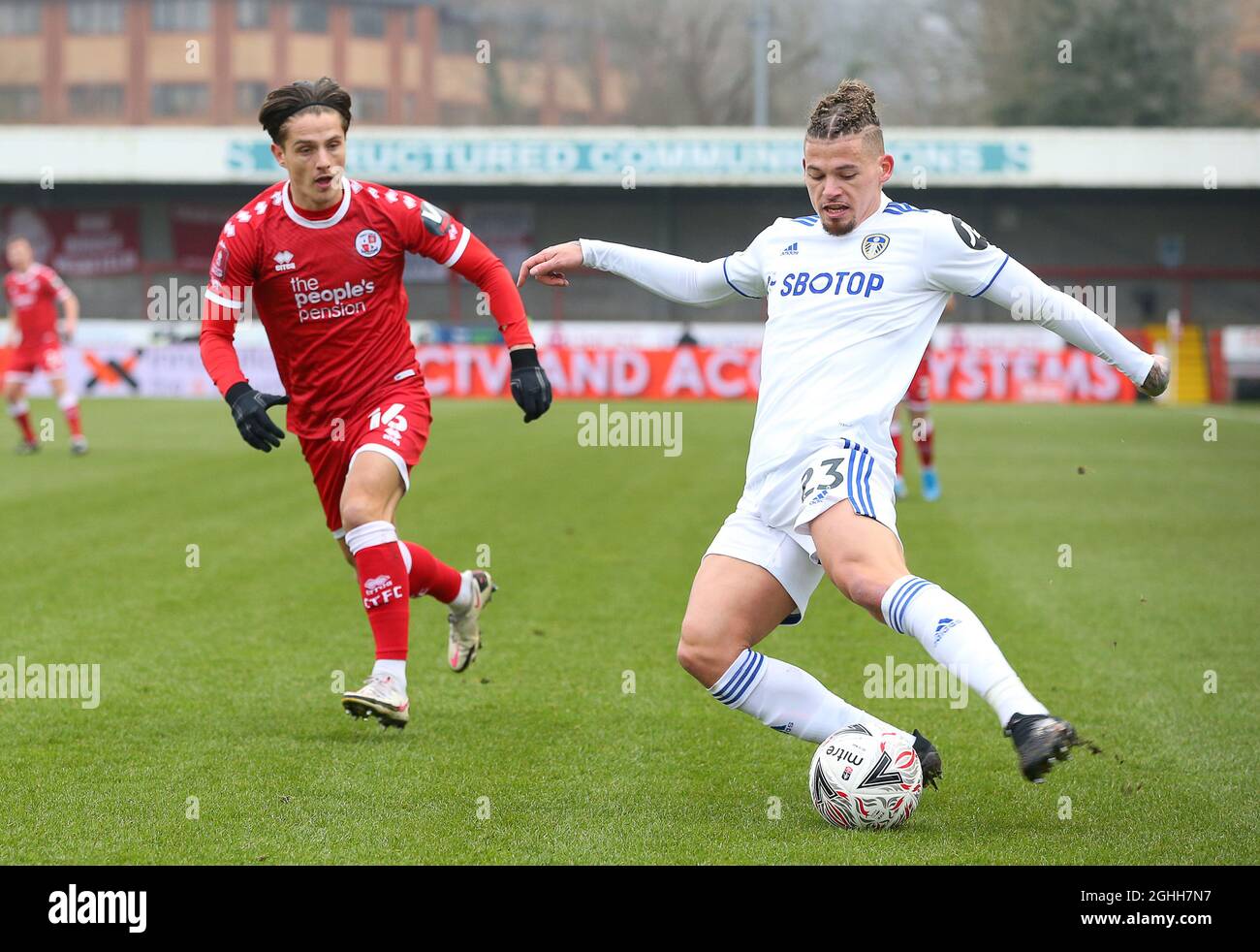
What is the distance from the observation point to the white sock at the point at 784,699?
16.3 ft

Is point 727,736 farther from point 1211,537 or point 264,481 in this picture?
point 264,481

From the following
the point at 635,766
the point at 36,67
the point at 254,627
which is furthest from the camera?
the point at 36,67

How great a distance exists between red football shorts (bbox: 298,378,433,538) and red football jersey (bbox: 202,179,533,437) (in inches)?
2.0

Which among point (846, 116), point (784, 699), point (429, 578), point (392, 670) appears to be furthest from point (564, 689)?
point (846, 116)

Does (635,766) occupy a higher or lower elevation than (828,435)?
lower

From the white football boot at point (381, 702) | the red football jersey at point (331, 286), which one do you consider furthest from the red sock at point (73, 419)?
the white football boot at point (381, 702)

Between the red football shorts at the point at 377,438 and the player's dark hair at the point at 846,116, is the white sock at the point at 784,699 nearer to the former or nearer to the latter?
the player's dark hair at the point at 846,116

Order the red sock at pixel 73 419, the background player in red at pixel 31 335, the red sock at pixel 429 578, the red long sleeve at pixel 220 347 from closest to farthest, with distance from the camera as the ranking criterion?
the red long sleeve at pixel 220 347
the red sock at pixel 429 578
the red sock at pixel 73 419
the background player in red at pixel 31 335

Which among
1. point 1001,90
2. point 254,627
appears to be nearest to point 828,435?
point 254,627

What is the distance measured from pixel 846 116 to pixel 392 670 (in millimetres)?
2521

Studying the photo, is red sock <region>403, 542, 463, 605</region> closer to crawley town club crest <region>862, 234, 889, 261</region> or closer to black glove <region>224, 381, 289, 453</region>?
black glove <region>224, 381, 289, 453</region>

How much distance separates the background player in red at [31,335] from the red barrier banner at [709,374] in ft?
34.6

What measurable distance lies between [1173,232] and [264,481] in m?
30.2
